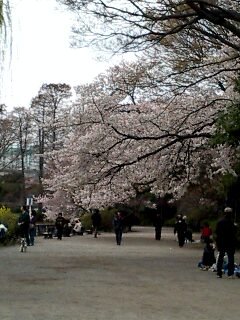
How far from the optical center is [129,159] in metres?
21.9

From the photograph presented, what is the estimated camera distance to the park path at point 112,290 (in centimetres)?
869

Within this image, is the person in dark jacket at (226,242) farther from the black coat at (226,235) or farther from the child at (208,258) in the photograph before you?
the child at (208,258)

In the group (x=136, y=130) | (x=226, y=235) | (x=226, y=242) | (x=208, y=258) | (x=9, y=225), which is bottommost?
(x=208, y=258)

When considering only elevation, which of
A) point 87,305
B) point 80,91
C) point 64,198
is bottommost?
point 87,305

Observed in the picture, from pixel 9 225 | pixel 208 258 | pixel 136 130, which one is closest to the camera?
pixel 208 258

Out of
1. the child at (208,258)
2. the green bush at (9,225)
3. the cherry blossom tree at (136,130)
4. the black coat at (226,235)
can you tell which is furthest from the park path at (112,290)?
the green bush at (9,225)

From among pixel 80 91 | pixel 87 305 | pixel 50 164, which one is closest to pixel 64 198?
pixel 50 164

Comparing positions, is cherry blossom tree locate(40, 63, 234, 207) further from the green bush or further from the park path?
the park path

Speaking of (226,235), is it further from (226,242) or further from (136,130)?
(136,130)

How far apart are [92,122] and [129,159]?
1.99 m

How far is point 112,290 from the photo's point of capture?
11.1 meters

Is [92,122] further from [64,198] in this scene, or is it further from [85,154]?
[64,198]

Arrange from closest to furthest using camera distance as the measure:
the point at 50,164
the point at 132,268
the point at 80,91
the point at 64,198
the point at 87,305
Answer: the point at 87,305
the point at 132,268
the point at 80,91
the point at 64,198
the point at 50,164

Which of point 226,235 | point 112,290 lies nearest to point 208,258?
point 226,235
